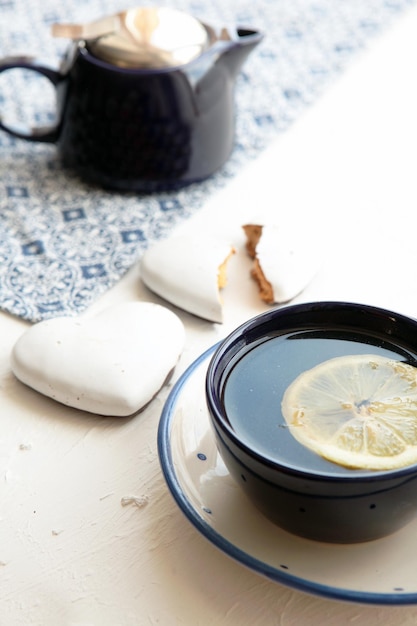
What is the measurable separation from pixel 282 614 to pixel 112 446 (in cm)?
16

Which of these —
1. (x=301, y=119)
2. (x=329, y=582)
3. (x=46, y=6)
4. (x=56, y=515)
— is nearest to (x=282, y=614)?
(x=329, y=582)

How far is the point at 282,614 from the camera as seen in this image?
0.42 metres

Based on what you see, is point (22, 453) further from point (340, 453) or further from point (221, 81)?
point (221, 81)

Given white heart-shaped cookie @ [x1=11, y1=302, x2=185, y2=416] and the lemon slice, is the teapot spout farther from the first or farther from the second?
the lemon slice

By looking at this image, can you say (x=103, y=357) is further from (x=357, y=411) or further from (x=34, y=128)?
(x=34, y=128)

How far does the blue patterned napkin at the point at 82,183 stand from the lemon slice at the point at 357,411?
261mm

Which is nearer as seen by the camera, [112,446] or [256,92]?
[112,446]

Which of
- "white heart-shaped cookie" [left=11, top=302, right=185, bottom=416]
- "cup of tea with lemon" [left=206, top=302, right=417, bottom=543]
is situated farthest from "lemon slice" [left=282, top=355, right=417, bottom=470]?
"white heart-shaped cookie" [left=11, top=302, right=185, bottom=416]

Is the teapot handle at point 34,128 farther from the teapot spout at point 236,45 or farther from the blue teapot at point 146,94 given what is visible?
Answer: the teapot spout at point 236,45

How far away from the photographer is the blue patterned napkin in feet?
2.26

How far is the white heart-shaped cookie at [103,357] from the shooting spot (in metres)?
0.54

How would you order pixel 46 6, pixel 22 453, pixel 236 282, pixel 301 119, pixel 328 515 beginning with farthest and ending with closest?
pixel 46 6 < pixel 301 119 < pixel 236 282 < pixel 22 453 < pixel 328 515

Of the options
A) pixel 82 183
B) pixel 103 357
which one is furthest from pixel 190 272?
pixel 82 183

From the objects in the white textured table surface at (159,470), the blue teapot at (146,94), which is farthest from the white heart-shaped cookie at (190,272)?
the blue teapot at (146,94)
